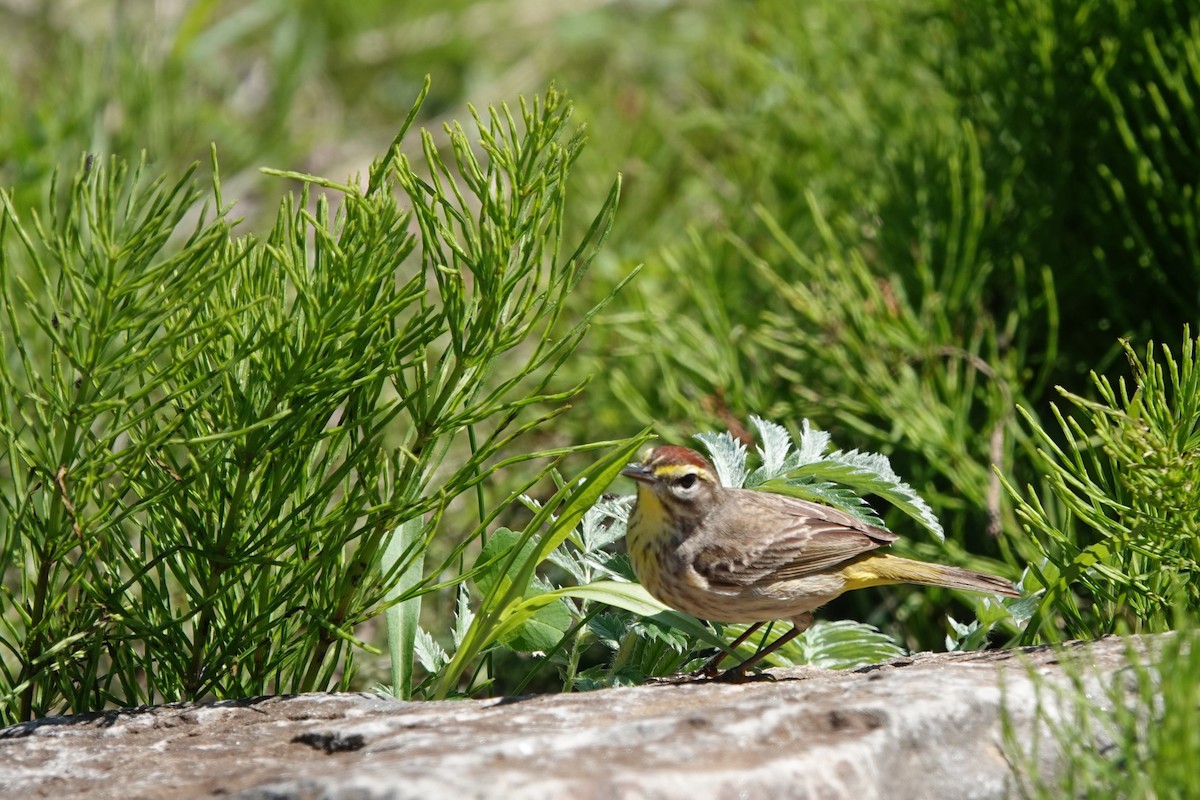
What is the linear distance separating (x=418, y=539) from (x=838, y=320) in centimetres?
164

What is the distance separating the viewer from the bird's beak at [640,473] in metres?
2.65

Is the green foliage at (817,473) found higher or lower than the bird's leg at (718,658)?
higher

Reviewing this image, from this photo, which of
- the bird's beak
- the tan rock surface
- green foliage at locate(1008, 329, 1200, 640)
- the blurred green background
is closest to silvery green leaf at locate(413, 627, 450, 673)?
the tan rock surface

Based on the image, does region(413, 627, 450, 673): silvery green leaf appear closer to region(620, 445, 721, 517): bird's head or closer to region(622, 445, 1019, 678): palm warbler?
region(622, 445, 1019, 678): palm warbler

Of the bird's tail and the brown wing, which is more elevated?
the brown wing

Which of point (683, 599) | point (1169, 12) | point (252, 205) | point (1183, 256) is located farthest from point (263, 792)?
point (252, 205)

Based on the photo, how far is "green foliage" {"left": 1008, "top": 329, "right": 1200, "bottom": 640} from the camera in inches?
75.6

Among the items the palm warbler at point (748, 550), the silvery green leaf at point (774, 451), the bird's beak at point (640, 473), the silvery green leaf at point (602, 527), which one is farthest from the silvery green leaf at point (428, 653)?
the silvery green leaf at point (774, 451)

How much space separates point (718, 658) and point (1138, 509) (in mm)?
856

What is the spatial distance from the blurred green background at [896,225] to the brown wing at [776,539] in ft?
0.87

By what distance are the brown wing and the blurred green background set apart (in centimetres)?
26

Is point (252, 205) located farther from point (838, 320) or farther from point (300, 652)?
point (300, 652)

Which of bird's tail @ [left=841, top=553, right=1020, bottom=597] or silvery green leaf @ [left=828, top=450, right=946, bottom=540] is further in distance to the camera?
bird's tail @ [left=841, top=553, right=1020, bottom=597]

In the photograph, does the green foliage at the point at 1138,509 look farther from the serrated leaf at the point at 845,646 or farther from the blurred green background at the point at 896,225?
the serrated leaf at the point at 845,646
